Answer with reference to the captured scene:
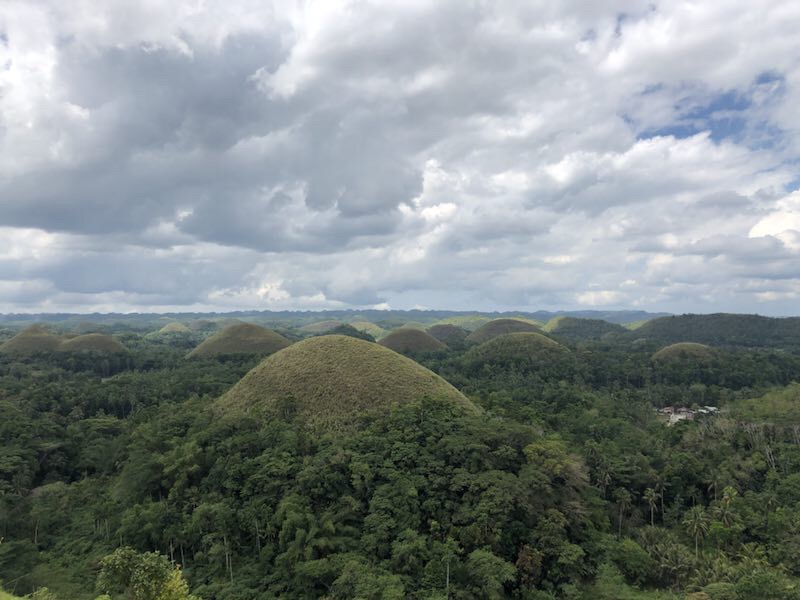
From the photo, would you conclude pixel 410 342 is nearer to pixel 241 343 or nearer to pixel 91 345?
pixel 241 343

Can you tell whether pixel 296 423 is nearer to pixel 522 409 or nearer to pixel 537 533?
pixel 537 533

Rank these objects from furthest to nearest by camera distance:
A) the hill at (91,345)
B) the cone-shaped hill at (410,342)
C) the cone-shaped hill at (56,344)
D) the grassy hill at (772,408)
→ the cone-shaped hill at (410,342), the hill at (91,345), the cone-shaped hill at (56,344), the grassy hill at (772,408)

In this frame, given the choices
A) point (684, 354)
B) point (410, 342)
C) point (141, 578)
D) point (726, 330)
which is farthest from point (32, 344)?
point (726, 330)

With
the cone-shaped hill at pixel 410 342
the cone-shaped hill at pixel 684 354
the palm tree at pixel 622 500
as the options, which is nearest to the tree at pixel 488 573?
the palm tree at pixel 622 500

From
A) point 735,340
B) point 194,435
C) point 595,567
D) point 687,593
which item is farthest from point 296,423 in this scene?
point 735,340

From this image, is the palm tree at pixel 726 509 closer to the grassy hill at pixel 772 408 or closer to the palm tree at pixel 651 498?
the palm tree at pixel 651 498

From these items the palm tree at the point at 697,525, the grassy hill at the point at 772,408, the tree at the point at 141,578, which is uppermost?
the grassy hill at the point at 772,408
